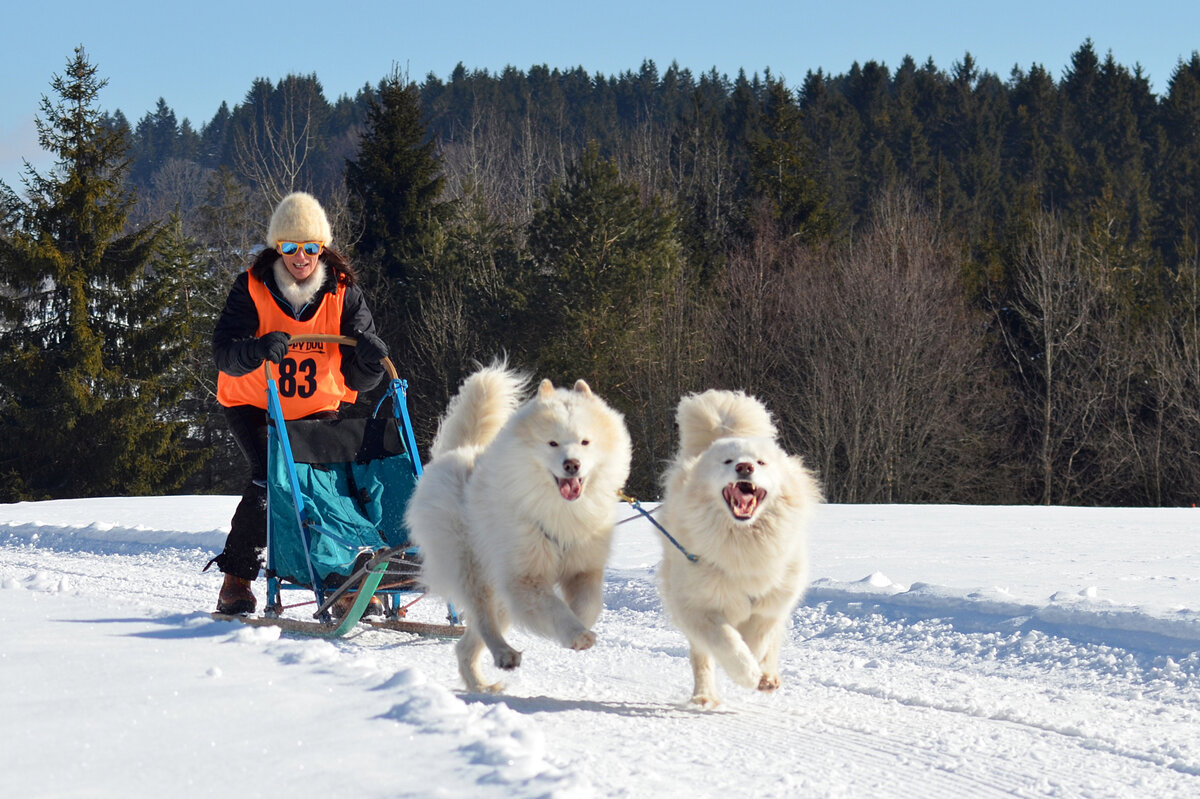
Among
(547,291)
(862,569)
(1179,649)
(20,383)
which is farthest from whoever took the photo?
(547,291)

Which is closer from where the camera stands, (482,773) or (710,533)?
(482,773)

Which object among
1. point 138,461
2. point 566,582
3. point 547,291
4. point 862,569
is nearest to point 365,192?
point 547,291

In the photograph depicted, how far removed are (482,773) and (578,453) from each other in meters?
1.51

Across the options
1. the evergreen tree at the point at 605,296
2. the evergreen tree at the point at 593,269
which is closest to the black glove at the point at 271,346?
the evergreen tree at the point at 605,296

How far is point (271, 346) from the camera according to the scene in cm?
473

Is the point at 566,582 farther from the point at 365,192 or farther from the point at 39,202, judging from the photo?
the point at 365,192

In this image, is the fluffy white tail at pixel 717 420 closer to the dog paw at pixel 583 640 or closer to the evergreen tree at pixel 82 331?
the dog paw at pixel 583 640

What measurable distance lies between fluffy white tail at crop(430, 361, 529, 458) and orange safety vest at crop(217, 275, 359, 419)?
0.82m

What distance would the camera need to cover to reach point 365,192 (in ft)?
92.2

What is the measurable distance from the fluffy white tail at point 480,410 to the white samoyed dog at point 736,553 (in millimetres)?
914

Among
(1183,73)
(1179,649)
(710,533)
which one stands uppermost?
(1183,73)

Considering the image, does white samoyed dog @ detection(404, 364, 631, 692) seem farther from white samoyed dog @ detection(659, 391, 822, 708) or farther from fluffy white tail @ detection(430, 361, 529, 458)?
fluffy white tail @ detection(430, 361, 529, 458)

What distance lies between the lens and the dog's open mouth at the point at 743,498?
392 centimetres

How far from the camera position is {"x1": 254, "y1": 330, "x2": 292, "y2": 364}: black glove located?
474cm
